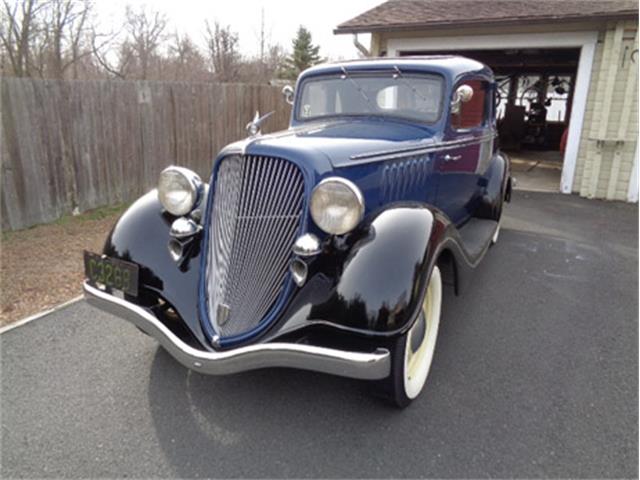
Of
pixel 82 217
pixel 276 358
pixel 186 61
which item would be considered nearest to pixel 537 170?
pixel 82 217

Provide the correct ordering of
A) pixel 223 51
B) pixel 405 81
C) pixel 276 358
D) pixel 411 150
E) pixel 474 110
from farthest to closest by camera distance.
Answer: pixel 223 51, pixel 474 110, pixel 405 81, pixel 411 150, pixel 276 358

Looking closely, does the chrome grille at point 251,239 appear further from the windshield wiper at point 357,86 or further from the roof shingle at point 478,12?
the roof shingle at point 478,12

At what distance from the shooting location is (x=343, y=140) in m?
2.64

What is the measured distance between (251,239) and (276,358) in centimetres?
65

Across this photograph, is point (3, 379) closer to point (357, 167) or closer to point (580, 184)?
point (357, 167)

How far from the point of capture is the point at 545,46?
25.1 feet

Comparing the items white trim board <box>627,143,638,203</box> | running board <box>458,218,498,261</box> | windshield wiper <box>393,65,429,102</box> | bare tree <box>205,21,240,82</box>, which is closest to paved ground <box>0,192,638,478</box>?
running board <box>458,218,498,261</box>

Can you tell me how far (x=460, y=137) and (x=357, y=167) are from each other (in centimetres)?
156

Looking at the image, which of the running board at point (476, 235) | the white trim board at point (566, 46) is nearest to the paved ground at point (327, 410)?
the running board at point (476, 235)

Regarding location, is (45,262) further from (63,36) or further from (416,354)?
(63,36)

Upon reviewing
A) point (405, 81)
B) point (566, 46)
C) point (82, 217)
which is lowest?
point (82, 217)

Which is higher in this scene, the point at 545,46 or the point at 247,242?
the point at 545,46

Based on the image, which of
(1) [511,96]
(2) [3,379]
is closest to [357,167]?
(2) [3,379]

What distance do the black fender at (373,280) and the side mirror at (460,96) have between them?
1.54 metres
